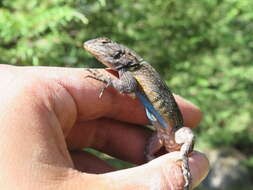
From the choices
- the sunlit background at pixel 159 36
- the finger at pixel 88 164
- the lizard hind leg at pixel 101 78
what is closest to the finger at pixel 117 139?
the finger at pixel 88 164

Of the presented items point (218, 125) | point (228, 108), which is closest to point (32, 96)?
point (228, 108)

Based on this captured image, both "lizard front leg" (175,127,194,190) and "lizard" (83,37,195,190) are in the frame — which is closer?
"lizard front leg" (175,127,194,190)

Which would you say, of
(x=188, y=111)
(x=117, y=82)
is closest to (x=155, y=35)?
(x=188, y=111)

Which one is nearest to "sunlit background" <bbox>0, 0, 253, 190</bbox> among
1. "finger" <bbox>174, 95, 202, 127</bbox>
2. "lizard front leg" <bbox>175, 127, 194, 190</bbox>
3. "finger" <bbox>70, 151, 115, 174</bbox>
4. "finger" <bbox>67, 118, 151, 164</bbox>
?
"finger" <bbox>67, 118, 151, 164</bbox>

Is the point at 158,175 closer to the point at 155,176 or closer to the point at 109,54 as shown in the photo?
the point at 155,176

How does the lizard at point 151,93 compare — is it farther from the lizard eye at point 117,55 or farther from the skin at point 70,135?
the skin at point 70,135

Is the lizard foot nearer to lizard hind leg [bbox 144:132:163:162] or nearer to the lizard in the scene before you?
the lizard
